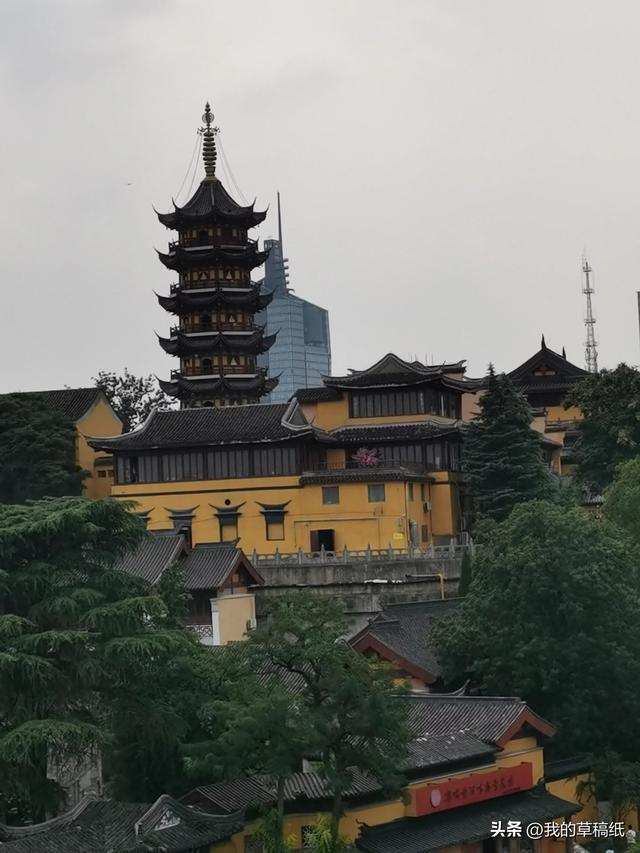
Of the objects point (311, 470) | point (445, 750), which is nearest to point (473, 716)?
point (445, 750)

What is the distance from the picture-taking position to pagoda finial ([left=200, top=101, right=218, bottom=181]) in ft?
272

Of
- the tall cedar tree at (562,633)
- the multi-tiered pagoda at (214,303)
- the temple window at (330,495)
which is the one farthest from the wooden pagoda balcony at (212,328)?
the tall cedar tree at (562,633)

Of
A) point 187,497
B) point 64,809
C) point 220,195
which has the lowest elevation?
point 64,809

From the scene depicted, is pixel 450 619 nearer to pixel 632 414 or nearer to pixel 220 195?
pixel 632 414

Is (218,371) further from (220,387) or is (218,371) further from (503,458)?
(503,458)

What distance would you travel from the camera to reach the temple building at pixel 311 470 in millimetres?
59812

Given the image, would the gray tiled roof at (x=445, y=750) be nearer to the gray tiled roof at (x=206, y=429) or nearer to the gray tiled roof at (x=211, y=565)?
the gray tiled roof at (x=211, y=565)

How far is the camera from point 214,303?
260 ft

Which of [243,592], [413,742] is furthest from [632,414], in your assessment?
[413,742]

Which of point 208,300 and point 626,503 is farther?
point 208,300

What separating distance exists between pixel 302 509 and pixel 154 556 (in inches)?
591

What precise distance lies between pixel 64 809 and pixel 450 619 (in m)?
11.8

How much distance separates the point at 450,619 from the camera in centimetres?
3997

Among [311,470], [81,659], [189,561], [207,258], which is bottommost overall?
[81,659]
